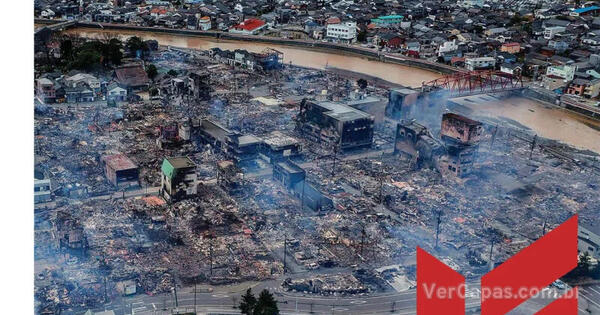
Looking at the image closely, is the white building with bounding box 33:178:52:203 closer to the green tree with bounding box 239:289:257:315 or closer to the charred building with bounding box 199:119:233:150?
the charred building with bounding box 199:119:233:150

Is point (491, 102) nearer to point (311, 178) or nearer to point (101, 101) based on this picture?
point (311, 178)

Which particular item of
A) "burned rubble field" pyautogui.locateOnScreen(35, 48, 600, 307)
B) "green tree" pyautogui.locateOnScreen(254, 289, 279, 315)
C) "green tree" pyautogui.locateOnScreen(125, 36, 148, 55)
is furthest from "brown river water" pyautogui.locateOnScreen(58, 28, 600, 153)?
"green tree" pyautogui.locateOnScreen(254, 289, 279, 315)

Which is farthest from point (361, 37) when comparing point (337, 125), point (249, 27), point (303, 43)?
point (337, 125)

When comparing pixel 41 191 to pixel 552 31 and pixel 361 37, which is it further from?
pixel 552 31

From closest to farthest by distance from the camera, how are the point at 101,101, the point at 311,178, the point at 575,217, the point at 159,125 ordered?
the point at 575,217, the point at 311,178, the point at 159,125, the point at 101,101

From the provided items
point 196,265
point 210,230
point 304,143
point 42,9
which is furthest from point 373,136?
point 42,9

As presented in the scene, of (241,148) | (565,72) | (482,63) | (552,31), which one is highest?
(552,31)
